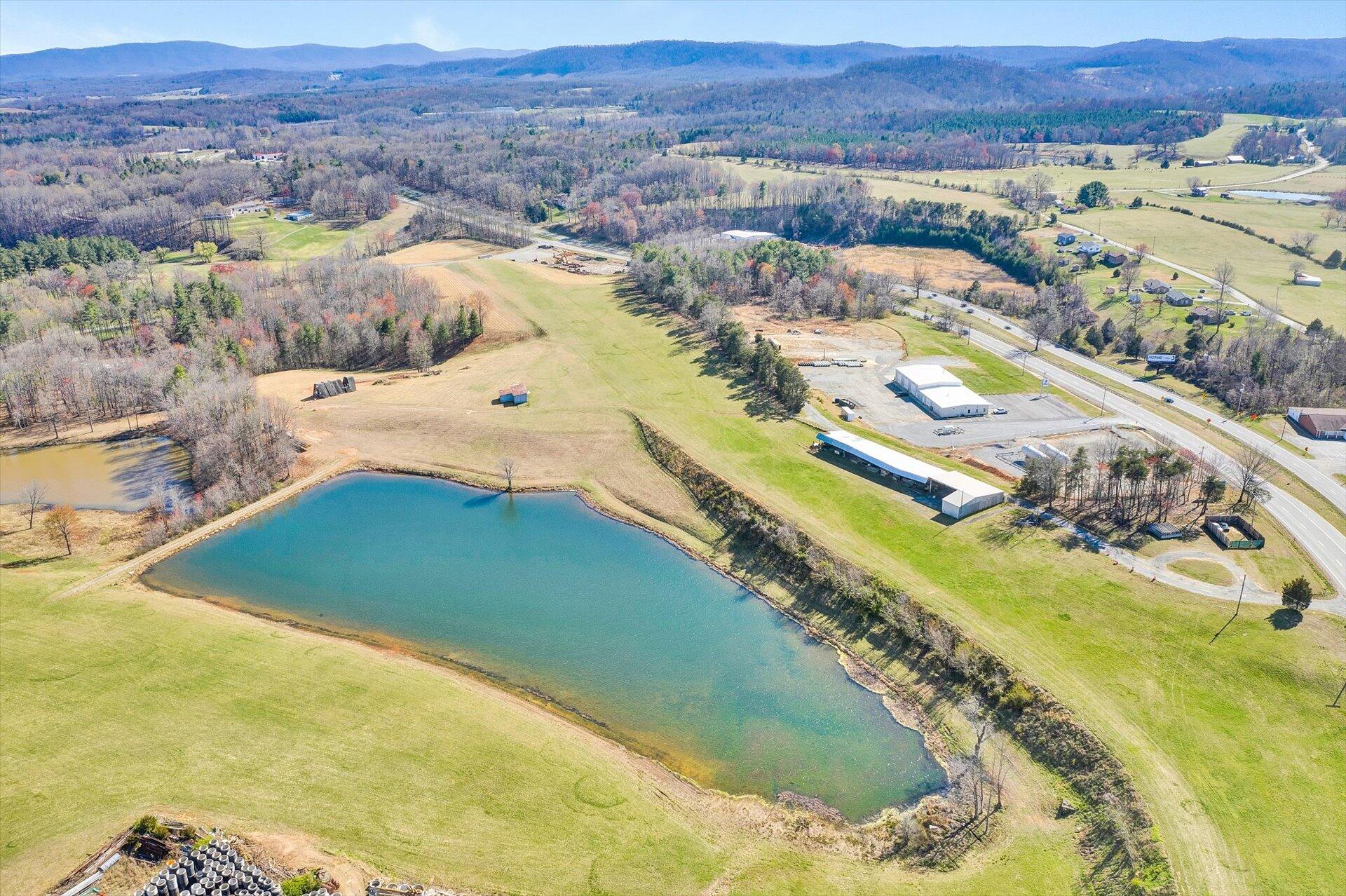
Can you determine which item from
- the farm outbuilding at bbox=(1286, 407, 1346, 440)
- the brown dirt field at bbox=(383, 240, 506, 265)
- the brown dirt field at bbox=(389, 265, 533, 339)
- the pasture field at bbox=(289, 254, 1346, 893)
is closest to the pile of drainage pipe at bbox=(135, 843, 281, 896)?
the pasture field at bbox=(289, 254, 1346, 893)

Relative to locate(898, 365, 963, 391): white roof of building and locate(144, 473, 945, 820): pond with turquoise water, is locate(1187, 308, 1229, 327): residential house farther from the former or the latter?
locate(144, 473, 945, 820): pond with turquoise water

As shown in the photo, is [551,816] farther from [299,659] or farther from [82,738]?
[82,738]

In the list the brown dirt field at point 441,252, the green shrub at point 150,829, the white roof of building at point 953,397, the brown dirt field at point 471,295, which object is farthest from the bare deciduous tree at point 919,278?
the green shrub at point 150,829

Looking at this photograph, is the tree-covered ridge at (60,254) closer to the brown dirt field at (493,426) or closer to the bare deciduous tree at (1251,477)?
the brown dirt field at (493,426)

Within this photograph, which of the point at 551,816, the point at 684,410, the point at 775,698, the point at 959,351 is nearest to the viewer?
the point at 551,816

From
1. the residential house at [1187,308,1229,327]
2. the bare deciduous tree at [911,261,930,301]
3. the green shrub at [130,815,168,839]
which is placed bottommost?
the green shrub at [130,815,168,839]

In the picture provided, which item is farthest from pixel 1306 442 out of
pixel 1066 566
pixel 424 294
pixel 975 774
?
pixel 424 294
